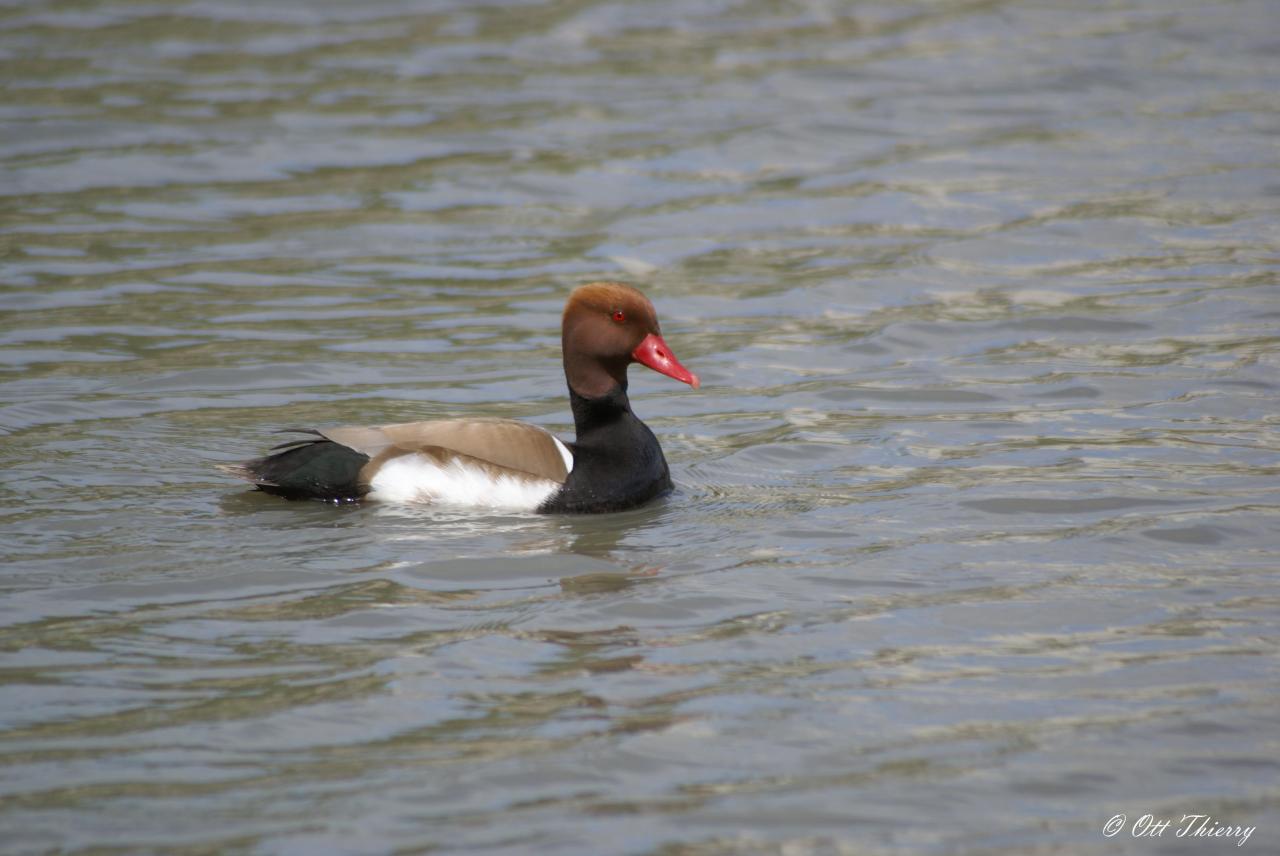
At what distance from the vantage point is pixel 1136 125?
44.3ft

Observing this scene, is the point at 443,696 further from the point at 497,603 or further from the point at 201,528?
the point at 201,528

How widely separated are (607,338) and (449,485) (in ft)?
3.09

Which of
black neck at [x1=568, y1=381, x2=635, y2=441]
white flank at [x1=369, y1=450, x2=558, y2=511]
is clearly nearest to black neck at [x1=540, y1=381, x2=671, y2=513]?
black neck at [x1=568, y1=381, x2=635, y2=441]

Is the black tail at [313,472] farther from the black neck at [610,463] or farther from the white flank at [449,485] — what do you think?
the black neck at [610,463]

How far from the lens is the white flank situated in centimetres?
728

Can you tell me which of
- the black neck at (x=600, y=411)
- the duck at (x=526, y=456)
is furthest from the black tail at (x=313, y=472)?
the black neck at (x=600, y=411)

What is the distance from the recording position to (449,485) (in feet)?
23.9

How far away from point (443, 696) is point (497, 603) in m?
0.89

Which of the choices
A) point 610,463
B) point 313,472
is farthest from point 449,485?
point 610,463

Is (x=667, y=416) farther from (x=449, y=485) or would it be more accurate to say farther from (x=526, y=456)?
(x=449, y=485)

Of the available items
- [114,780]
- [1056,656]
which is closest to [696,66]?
[1056,656]

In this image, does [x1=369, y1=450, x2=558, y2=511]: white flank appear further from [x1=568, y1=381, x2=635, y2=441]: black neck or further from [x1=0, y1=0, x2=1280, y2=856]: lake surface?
[x1=568, y1=381, x2=635, y2=441]: black neck

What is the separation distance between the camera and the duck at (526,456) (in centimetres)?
729

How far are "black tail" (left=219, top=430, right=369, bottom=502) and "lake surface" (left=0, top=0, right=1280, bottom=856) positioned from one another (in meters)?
0.12
